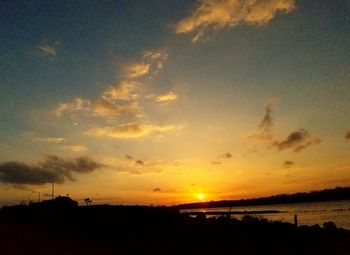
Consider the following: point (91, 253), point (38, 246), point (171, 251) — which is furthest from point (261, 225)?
point (38, 246)

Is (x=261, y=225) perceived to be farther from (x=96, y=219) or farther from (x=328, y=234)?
(x=96, y=219)

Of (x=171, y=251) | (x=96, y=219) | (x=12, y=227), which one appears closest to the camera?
(x=171, y=251)

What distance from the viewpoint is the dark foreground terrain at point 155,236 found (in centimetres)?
2742

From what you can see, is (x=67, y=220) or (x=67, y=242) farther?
(x=67, y=220)

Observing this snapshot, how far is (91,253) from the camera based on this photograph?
25547 millimetres

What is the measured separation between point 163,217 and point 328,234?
1615 centimetres

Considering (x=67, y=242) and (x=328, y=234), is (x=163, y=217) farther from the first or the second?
(x=328, y=234)

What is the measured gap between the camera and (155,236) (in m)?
31.9

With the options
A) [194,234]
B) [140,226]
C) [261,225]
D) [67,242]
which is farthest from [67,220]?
[261,225]

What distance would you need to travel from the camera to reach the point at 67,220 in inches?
1566

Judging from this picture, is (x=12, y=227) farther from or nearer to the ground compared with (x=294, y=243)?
farther from the ground

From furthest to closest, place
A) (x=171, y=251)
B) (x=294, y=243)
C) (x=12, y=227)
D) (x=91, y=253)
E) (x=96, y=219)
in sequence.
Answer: (x=96, y=219) → (x=12, y=227) → (x=294, y=243) → (x=171, y=251) → (x=91, y=253)

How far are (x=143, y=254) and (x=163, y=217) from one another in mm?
14681

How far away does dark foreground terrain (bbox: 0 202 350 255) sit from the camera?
27.4 meters
